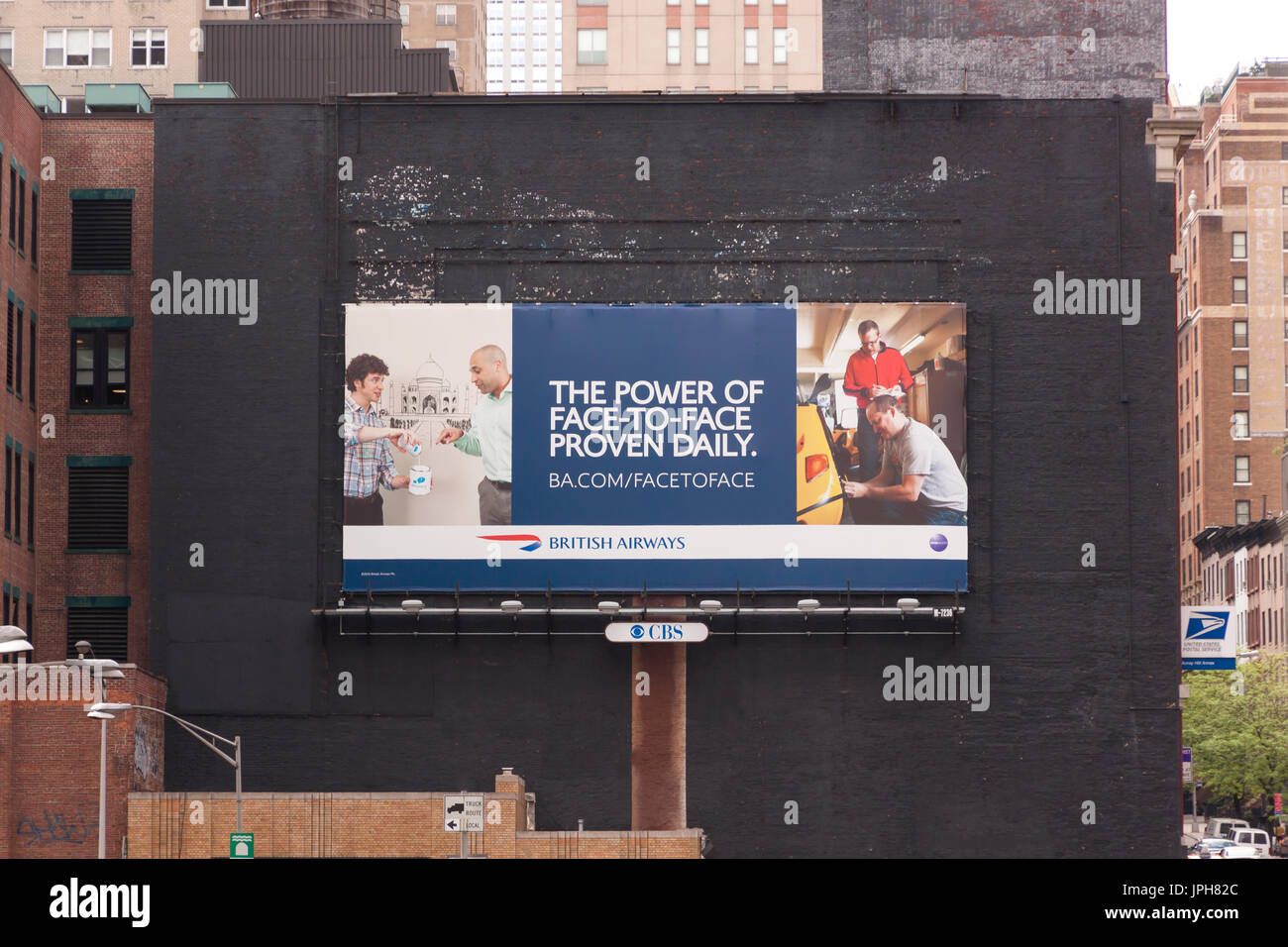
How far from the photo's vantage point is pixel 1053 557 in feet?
153

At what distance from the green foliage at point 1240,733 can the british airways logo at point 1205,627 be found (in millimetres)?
52449

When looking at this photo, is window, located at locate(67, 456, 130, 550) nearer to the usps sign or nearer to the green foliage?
the usps sign

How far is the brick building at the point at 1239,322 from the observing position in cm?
15900

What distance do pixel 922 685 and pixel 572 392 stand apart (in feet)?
38.4

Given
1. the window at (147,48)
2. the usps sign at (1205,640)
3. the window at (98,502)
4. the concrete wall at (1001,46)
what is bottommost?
the usps sign at (1205,640)

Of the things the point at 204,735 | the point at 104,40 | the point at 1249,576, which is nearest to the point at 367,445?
the point at 204,735

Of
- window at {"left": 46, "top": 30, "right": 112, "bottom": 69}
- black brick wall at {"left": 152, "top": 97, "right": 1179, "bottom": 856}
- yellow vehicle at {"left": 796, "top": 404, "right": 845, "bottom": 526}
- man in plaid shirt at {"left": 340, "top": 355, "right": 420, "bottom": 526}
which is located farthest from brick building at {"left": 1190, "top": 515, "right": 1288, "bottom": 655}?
man in plaid shirt at {"left": 340, "top": 355, "right": 420, "bottom": 526}

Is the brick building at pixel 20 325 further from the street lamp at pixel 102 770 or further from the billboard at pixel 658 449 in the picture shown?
the billboard at pixel 658 449

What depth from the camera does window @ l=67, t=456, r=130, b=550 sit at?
49.4m

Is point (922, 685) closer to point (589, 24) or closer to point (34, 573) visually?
point (34, 573)

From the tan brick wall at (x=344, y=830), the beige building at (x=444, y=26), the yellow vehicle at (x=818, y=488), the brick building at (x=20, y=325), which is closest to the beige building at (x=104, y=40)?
the beige building at (x=444, y=26)

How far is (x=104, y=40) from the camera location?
285ft

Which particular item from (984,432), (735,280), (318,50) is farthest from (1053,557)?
(318,50)

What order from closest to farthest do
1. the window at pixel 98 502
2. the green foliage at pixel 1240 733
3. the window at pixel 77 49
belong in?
the window at pixel 98 502 < the window at pixel 77 49 < the green foliage at pixel 1240 733
